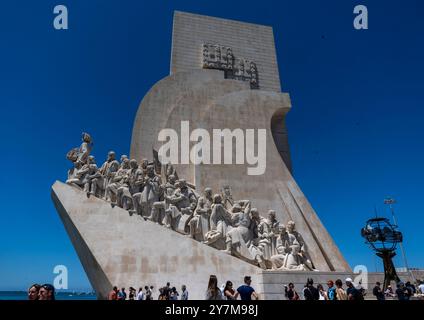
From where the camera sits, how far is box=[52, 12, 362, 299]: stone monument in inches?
343

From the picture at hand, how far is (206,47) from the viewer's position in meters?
15.2

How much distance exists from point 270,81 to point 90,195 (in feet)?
31.4

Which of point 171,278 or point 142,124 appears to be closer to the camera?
point 171,278

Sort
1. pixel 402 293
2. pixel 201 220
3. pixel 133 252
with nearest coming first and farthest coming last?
pixel 402 293
pixel 133 252
pixel 201 220

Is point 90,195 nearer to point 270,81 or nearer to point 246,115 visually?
point 246,115

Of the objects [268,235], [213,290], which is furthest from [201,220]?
[213,290]

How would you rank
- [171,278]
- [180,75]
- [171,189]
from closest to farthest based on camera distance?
1. [171,278]
2. [171,189]
3. [180,75]

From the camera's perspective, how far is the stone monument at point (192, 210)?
28.6 ft

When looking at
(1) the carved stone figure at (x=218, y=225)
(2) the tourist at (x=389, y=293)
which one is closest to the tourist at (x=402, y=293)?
(2) the tourist at (x=389, y=293)

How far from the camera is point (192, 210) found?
987 cm

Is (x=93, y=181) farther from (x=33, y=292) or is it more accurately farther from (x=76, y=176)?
(x=33, y=292)
